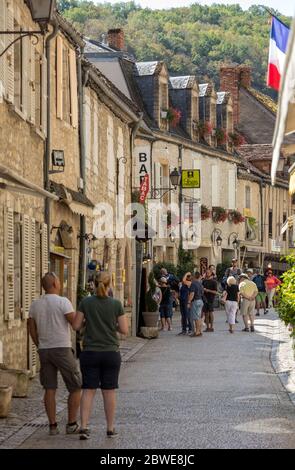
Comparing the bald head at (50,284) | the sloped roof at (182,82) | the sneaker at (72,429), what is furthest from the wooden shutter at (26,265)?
the sloped roof at (182,82)

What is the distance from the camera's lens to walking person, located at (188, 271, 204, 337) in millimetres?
30172

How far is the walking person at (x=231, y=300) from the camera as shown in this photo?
31.3 metres

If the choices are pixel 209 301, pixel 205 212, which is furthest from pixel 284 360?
pixel 205 212

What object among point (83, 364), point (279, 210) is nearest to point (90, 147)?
point (83, 364)

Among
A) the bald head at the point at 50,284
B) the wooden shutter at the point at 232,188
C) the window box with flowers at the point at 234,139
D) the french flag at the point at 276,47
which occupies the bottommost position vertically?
the bald head at the point at 50,284

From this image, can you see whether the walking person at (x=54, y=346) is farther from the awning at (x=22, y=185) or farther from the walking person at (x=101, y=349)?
the awning at (x=22, y=185)

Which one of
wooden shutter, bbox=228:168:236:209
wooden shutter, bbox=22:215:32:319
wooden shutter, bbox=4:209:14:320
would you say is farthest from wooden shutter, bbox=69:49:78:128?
wooden shutter, bbox=228:168:236:209

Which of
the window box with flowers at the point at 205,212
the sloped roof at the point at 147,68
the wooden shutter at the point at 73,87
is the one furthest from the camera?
the window box with flowers at the point at 205,212

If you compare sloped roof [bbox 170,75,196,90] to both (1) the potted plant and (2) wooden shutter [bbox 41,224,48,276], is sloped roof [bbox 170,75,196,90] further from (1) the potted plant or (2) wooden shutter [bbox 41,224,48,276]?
(2) wooden shutter [bbox 41,224,48,276]

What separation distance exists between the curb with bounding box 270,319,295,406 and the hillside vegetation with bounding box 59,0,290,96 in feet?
193

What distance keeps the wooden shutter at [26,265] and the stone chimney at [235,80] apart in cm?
4907

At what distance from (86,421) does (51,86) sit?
10905mm
